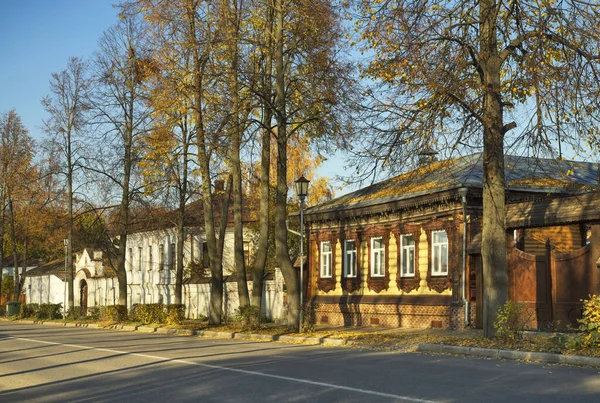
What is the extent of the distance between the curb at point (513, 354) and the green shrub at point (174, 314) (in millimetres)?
14777

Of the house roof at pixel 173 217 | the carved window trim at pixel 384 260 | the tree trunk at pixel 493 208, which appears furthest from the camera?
the house roof at pixel 173 217

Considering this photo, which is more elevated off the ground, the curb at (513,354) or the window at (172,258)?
the window at (172,258)

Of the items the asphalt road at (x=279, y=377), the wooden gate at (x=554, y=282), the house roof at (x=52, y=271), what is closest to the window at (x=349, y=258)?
the wooden gate at (x=554, y=282)

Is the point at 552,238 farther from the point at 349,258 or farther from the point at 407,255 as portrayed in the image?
the point at 349,258

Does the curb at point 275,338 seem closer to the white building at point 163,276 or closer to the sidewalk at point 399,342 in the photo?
the sidewalk at point 399,342

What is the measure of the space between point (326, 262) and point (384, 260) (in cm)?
449

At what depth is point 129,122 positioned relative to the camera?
3678cm

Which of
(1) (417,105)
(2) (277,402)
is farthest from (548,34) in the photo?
(2) (277,402)

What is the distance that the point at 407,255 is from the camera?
1145 inches

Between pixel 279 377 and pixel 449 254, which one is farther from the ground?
pixel 449 254

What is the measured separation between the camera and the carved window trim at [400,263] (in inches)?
1108

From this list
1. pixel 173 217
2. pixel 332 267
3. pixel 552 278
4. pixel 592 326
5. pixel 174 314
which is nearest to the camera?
pixel 592 326

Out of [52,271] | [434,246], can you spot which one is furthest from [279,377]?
[52,271]

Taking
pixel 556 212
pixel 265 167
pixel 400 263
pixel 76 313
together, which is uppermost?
pixel 265 167
